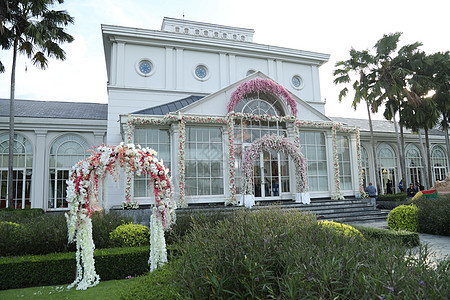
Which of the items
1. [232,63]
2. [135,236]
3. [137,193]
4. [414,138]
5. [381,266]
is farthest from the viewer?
[414,138]

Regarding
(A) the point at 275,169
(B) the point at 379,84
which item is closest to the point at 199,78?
(A) the point at 275,169

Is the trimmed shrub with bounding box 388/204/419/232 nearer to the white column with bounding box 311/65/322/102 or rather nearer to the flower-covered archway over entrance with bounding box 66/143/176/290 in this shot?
the flower-covered archway over entrance with bounding box 66/143/176/290

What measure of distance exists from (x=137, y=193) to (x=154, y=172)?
6795 mm

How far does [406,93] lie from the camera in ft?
62.4

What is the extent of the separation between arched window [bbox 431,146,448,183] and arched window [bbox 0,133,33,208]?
28940 millimetres

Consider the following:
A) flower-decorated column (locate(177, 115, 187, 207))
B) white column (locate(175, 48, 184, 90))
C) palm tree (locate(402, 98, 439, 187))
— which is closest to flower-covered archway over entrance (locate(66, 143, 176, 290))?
flower-decorated column (locate(177, 115, 187, 207))

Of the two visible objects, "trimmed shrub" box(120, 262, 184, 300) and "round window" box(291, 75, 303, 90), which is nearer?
"trimmed shrub" box(120, 262, 184, 300)

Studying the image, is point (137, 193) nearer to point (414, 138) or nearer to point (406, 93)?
point (406, 93)

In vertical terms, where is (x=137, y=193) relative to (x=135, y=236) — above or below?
above

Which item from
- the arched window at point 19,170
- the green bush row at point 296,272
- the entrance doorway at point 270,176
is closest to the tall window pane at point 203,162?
the entrance doorway at point 270,176

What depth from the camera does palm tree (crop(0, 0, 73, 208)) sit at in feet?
47.6

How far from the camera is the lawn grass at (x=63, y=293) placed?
5.30 meters

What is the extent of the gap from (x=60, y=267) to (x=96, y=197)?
1.64m

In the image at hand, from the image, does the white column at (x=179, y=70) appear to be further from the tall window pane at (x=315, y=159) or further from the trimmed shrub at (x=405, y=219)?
the trimmed shrub at (x=405, y=219)
